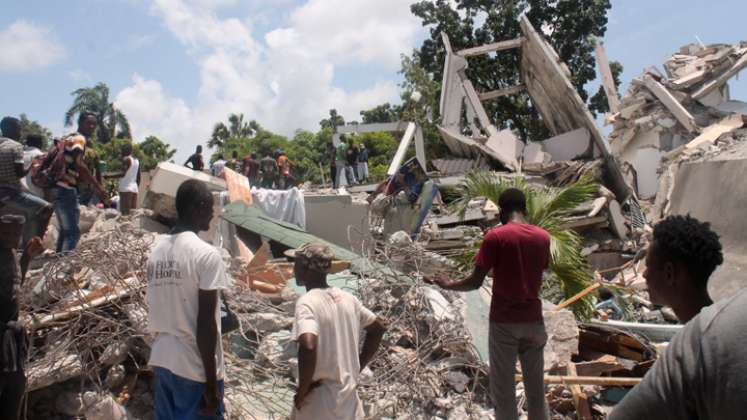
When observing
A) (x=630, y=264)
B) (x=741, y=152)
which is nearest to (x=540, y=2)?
(x=741, y=152)

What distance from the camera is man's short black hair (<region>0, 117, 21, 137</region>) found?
5.55 meters

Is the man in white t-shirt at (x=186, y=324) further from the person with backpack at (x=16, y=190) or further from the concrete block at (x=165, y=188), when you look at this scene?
the concrete block at (x=165, y=188)

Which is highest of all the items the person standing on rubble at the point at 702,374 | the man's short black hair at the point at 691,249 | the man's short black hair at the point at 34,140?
the man's short black hair at the point at 34,140

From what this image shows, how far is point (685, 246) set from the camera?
1684 millimetres

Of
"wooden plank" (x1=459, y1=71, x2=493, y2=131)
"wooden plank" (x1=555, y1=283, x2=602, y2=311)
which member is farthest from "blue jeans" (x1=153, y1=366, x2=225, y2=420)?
"wooden plank" (x1=459, y1=71, x2=493, y2=131)

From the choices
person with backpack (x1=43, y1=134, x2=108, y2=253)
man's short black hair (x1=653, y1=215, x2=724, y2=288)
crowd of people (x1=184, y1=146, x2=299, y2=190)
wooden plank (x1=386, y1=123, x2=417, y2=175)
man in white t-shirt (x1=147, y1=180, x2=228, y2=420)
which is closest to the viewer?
man's short black hair (x1=653, y1=215, x2=724, y2=288)

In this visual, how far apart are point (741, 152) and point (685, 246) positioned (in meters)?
11.4

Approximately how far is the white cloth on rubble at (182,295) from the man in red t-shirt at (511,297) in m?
1.63

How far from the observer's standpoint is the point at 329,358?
8.96 feet

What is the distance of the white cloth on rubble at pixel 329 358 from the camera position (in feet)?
8.92

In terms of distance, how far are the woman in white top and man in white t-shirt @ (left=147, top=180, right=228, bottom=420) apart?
248 inches

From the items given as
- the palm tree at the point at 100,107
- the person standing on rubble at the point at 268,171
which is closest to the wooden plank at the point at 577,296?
the person standing on rubble at the point at 268,171

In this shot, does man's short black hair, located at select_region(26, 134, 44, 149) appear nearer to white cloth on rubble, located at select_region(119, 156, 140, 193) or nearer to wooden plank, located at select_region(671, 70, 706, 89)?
white cloth on rubble, located at select_region(119, 156, 140, 193)

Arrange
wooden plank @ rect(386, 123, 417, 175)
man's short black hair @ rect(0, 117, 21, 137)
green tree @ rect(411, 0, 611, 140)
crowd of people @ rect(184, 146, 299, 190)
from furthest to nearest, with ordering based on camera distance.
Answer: green tree @ rect(411, 0, 611, 140) < wooden plank @ rect(386, 123, 417, 175) < crowd of people @ rect(184, 146, 299, 190) < man's short black hair @ rect(0, 117, 21, 137)
